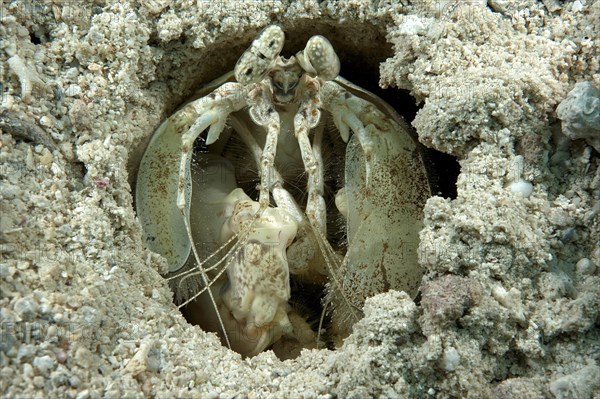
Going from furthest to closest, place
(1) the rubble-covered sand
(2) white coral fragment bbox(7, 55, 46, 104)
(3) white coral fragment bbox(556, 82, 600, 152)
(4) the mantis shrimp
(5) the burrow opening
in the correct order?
(5) the burrow opening, (4) the mantis shrimp, (2) white coral fragment bbox(7, 55, 46, 104), (3) white coral fragment bbox(556, 82, 600, 152), (1) the rubble-covered sand

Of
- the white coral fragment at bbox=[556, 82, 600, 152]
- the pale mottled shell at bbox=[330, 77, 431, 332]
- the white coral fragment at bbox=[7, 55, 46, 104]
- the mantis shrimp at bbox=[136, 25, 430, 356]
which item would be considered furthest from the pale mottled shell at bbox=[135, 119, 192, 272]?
the white coral fragment at bbox=[556, 82, 600, 152]

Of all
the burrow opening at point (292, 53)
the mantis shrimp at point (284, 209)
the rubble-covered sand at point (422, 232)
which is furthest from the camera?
the burrow opening at point (292, 53)

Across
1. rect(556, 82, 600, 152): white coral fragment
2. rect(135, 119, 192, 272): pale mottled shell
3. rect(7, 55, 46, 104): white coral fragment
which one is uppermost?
rect(556, 82, 600, 152): white coral fragment

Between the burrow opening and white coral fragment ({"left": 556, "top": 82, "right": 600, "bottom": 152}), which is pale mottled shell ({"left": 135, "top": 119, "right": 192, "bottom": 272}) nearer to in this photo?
the burrow opening

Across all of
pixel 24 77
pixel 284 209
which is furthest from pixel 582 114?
pixel 24 77

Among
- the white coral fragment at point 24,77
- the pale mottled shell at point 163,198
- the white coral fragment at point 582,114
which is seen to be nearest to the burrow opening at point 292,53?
the pale mottled shell at point 163,198

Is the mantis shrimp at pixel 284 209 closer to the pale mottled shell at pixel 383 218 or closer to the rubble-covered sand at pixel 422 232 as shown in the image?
the pale mottled shell at pixel 383 218
